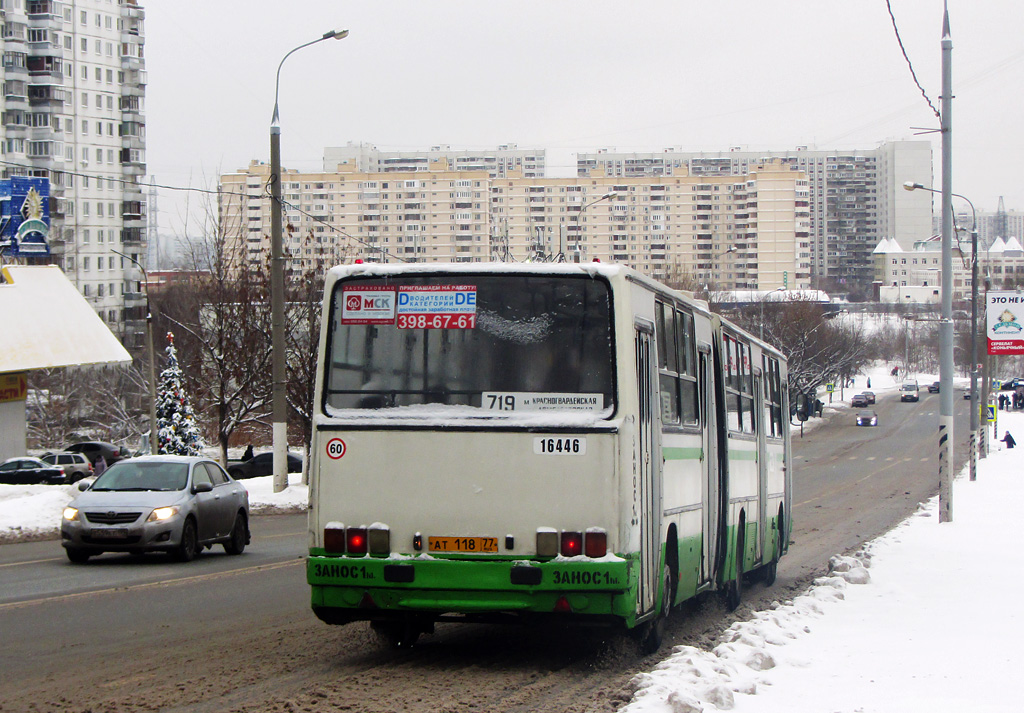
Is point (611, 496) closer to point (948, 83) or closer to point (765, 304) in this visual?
point (948, 83)

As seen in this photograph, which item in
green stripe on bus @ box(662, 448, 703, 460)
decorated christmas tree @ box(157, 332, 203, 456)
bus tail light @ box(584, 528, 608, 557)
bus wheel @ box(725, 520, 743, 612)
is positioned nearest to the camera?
bus tail light @ box(584, 528, 608, 557)

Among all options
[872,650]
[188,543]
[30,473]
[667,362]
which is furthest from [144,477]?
[30,473]

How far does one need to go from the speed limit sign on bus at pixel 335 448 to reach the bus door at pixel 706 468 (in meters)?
3.82

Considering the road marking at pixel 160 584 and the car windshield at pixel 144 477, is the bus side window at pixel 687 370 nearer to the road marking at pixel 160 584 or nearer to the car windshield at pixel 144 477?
the road marking at pixel 160 584

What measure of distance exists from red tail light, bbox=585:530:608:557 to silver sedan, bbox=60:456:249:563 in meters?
9.89

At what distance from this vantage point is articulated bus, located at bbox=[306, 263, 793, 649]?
834 centimetres

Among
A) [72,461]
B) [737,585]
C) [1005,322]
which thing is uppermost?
[1005,322]

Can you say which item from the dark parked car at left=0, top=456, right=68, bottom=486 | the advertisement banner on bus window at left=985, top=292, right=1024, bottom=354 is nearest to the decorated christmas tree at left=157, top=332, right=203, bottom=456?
the dark parked car at left=0, top=456, right=68, bottom=486

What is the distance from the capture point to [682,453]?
10.4 m

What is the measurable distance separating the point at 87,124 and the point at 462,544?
11090 centimetres

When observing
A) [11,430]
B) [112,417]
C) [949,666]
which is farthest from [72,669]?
[112,417]

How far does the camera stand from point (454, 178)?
153000mm

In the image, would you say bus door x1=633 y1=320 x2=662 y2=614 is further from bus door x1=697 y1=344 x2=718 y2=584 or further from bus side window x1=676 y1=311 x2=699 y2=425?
bus door x1=697 y1=344 x2=718 y2=584

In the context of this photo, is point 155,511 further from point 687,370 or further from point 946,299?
point 946,299
